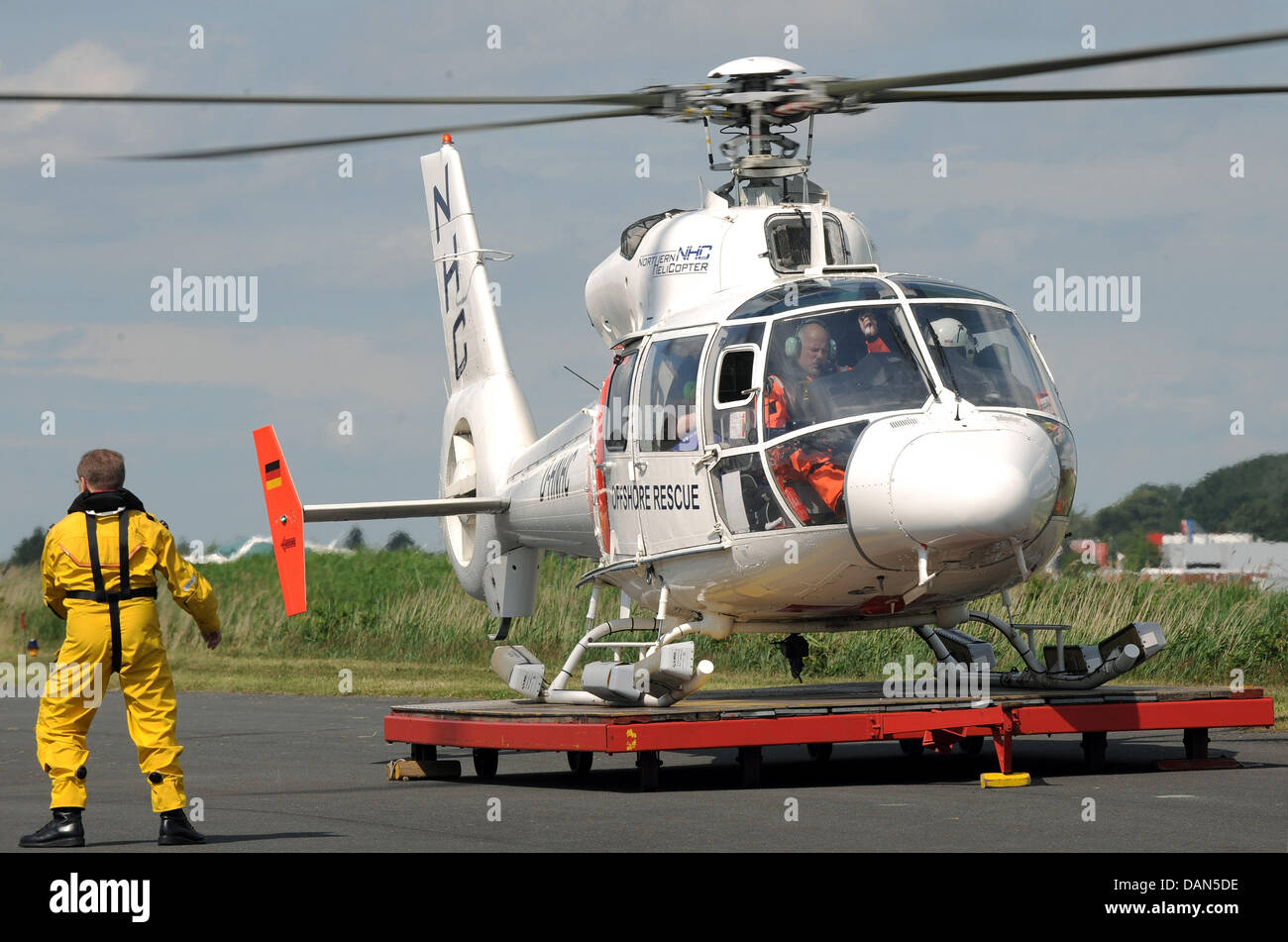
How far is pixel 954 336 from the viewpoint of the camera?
12445mm

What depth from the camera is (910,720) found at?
12.2m

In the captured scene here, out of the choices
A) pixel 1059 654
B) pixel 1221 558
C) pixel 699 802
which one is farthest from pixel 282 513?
pixel 1221 558

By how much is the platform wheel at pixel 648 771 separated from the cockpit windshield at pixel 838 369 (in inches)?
96.9

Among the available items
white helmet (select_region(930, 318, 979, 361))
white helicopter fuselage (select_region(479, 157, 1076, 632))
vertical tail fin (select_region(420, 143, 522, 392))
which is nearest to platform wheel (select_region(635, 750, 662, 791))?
white helicopter fuselage (select_region(479, 157, 1076, 632))

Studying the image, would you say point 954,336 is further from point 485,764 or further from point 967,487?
point 485,764

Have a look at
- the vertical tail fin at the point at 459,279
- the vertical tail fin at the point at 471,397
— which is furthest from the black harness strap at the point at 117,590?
the vertical tail fin at the point at 459,279

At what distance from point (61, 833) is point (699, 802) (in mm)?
4160

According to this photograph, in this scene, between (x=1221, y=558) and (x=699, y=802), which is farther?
(x=1221, y=558)

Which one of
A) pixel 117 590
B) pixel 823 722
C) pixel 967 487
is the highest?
pixel 967 487

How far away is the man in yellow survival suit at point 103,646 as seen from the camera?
9.15 metres

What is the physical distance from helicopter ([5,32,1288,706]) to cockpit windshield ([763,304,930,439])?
16 mm
